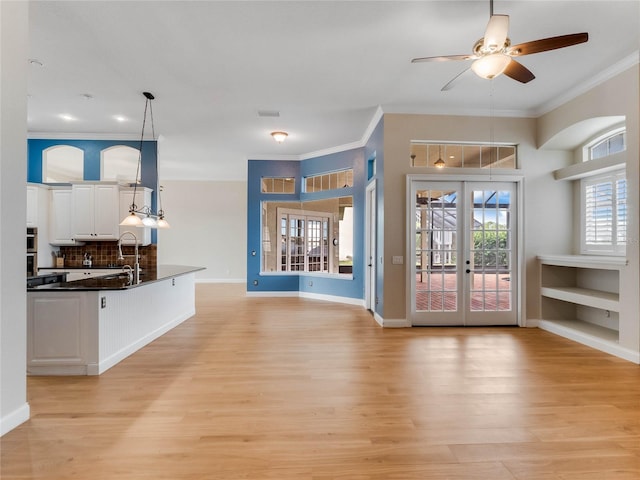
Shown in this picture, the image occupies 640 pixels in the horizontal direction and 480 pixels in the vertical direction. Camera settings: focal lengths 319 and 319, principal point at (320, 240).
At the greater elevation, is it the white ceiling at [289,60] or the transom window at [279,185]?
the white ceiling at [289,60]

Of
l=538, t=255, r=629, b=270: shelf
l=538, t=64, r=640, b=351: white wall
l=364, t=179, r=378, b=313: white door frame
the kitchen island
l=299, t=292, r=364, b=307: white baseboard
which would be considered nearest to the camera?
the kitchen island

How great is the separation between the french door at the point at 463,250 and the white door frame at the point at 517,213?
1.6 inches

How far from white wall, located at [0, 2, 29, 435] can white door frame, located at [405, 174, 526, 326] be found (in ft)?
14.0

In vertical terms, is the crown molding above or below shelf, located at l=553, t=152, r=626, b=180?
above

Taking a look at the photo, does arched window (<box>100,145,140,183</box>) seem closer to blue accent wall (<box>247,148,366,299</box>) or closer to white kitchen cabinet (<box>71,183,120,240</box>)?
white kitchen cabinet (<box>71,183,120,240</box>)

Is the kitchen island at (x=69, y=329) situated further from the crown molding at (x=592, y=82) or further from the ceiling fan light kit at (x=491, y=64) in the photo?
the crown molding at (x=592, y=82)

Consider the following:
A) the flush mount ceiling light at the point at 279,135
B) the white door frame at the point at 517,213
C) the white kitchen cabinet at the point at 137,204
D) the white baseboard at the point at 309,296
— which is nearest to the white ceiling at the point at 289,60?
the flush mount ceiling light at the point at 279,135

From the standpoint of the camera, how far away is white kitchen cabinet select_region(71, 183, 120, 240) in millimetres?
5707

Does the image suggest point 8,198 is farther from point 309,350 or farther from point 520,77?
point 520,77

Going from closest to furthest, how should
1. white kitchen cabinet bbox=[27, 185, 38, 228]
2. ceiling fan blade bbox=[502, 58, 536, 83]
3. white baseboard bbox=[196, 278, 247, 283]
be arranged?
ceiling fan blade bbox=[502, 58, 536, 83] → white kitchen cabinet bbox=[27, 185, 38, 228] → white baseboard bbox=[196, 278, 247, 283]

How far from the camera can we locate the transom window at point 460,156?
4.93 meters

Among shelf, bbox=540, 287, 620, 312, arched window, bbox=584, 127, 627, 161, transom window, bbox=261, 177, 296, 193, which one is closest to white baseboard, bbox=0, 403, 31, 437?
shelf, bbox=540, 287, 620, 312

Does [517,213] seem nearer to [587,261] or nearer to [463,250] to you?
[463,250]

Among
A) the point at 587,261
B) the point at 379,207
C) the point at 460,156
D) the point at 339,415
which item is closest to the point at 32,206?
the point at 379,207
